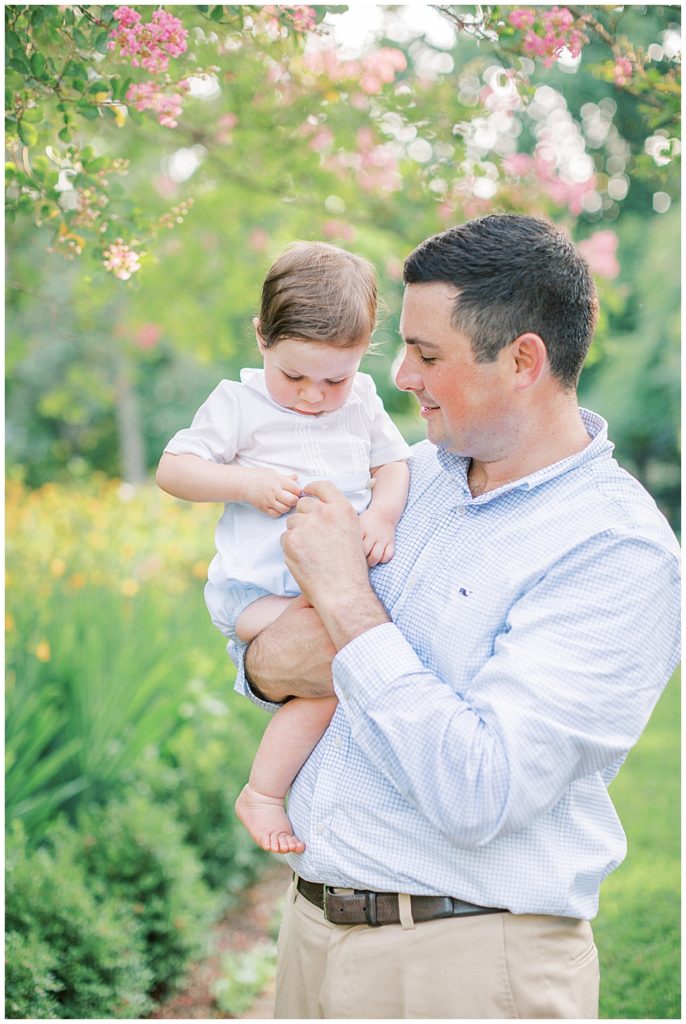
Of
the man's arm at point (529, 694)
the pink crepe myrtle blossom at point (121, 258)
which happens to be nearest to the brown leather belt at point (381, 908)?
the man's arm at point (529, 694)

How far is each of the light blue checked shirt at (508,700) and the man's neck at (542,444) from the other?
69mm

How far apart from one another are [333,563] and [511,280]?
27.0 inches

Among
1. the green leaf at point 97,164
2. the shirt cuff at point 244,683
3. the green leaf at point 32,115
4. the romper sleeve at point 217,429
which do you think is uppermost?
the green leaf at point 32,115

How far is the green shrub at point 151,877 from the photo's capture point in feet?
11.9

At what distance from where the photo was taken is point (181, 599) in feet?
19.0

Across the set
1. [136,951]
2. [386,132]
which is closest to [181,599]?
[136,951]

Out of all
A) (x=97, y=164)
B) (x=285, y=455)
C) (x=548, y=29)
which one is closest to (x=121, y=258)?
(x=97, y=164)

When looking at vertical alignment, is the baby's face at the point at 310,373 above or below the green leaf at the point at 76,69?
below

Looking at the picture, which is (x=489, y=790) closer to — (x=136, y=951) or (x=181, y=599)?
(x=136, y=951)

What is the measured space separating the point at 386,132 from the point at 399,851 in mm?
3357

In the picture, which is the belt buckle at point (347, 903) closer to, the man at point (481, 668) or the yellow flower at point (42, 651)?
the man at point (481, 668)

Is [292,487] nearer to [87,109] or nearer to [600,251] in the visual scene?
[87,109]

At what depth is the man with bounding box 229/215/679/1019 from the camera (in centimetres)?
167

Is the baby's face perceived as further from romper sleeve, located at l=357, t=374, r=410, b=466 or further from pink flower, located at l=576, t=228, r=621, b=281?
pink flower, located at l=576, t=228, r=621, b=281
